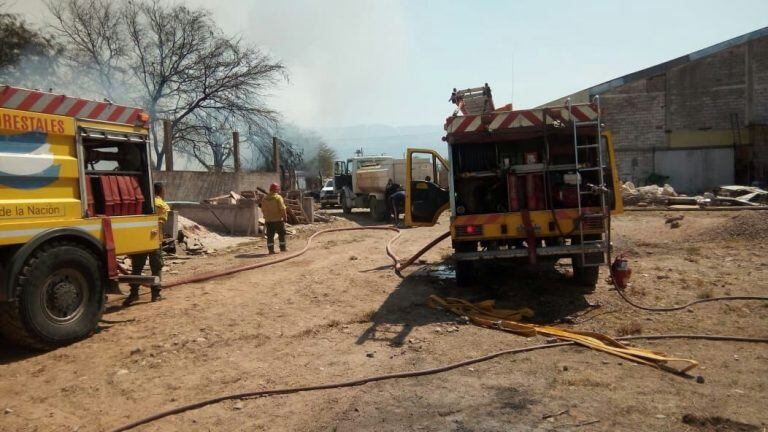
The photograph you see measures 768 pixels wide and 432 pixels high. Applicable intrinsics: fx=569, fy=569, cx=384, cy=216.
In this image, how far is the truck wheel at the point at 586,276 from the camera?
775cm

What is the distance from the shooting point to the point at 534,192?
23.9 feet

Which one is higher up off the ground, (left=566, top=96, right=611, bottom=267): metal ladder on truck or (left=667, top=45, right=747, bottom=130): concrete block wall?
(left=667, top=45, right=747, bottom=130): concrete block wall

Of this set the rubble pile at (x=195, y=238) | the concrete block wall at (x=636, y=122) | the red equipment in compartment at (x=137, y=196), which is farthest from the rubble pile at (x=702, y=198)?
the red equipment in compartment at (x=137, y=196)

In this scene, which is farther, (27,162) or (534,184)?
(534,184)

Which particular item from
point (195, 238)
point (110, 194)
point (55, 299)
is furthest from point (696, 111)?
point (55, 299)

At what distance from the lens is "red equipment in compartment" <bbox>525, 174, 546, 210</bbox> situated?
7273mm

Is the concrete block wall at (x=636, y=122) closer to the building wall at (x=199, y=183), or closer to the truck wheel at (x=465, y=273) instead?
the building wall at (x=199, y=183)

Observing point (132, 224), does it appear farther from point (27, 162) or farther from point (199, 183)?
point (199, 183)

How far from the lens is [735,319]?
6.22 meters

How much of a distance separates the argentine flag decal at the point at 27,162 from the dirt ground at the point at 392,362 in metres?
1.68

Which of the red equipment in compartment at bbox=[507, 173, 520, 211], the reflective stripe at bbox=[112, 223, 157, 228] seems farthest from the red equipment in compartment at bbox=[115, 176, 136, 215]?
the red equipment in compartment at bbox=[507, 173, 520, 211]

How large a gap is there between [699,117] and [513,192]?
23570mm

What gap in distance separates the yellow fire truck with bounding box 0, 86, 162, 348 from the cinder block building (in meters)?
24.4

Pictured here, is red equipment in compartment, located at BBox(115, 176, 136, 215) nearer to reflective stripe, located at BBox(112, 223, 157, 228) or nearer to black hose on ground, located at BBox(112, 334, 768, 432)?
reflective stripe, located at BBox(112, 223, 157, 228)
